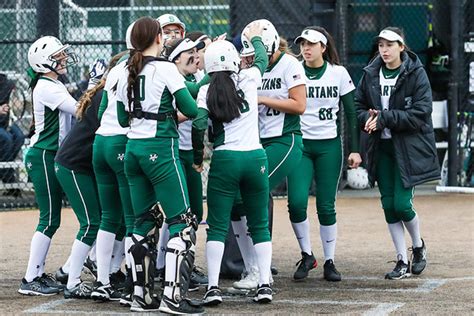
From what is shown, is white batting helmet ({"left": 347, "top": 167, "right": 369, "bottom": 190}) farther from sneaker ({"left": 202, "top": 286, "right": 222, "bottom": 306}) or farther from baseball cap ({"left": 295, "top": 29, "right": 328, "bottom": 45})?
sneaker ({"left": 202, "top": 286, "right": 222, "bottom": 306})

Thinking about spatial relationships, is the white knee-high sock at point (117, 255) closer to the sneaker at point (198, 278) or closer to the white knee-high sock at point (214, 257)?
the sneaker at point (198, 278)

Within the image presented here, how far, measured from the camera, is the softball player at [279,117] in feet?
26.2

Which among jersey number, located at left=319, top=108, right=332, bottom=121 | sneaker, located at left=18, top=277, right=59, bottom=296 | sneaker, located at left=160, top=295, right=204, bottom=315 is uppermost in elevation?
jersey number, located at left=319, top=108, right=332, bottom=121

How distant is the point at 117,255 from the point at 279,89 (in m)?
1.72

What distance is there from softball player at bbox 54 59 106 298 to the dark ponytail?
0.95m

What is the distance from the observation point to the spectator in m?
13.7

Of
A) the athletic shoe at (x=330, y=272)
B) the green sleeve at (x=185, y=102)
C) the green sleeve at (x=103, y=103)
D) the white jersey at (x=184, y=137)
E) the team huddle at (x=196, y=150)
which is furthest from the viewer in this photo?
the athletic shoe at (x=330, y=272)

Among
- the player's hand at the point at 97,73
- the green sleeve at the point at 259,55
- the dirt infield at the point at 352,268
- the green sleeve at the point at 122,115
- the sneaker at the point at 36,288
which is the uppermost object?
the green sleeve at the point at 259,55

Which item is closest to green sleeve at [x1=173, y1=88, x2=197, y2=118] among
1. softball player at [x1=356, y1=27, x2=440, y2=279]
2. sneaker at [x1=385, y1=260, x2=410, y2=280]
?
softball player at [x1=356, y1=27, x2=440, y2=279]

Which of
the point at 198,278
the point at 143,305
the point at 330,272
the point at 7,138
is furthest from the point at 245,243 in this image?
the point at 7,138

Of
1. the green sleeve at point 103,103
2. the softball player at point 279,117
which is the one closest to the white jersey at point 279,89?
the softball player at point 279,117

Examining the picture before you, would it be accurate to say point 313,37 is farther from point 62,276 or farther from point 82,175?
point 62,276

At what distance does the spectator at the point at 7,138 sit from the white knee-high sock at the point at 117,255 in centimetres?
594

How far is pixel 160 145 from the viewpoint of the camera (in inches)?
272
